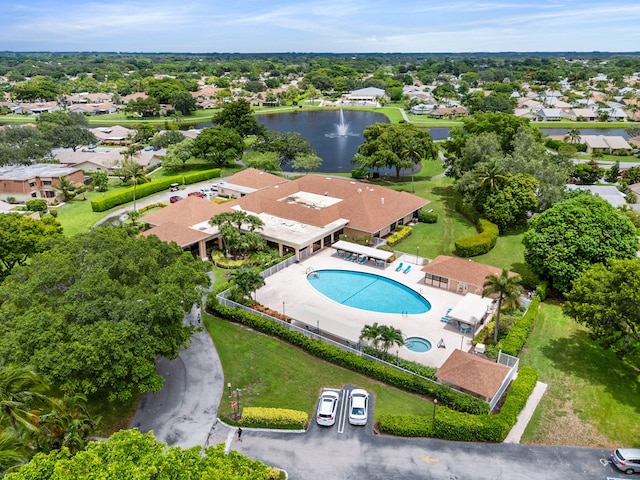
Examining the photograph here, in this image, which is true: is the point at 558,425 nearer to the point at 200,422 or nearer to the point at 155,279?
the point at 200,422

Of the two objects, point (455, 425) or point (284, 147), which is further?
point (284, 147)

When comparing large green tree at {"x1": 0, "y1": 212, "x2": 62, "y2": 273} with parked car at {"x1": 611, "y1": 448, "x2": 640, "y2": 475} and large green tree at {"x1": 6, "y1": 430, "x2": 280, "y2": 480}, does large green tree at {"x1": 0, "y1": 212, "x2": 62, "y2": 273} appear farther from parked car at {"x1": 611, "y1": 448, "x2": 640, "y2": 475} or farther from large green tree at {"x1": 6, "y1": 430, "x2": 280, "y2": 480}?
parked car at {"x1": 611, "y1": 448, "x2": 640, "y2": 475}

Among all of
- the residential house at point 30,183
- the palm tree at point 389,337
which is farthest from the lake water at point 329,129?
the palm tree at point 389,337

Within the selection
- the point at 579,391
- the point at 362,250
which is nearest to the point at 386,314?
the point at 362,250

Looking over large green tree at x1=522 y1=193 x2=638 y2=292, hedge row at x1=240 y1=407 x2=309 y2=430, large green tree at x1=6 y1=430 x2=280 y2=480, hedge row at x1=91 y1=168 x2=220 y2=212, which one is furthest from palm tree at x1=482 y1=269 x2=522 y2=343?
hedge row at x1=91 y1=168 x2=220 y2=212

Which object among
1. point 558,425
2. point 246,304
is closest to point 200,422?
point 246,304

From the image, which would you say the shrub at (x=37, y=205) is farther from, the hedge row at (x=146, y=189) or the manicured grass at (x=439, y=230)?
the manicured grass at (x=439, y=230)

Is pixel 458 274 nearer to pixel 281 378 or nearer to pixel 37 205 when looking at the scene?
pixel 281 378
